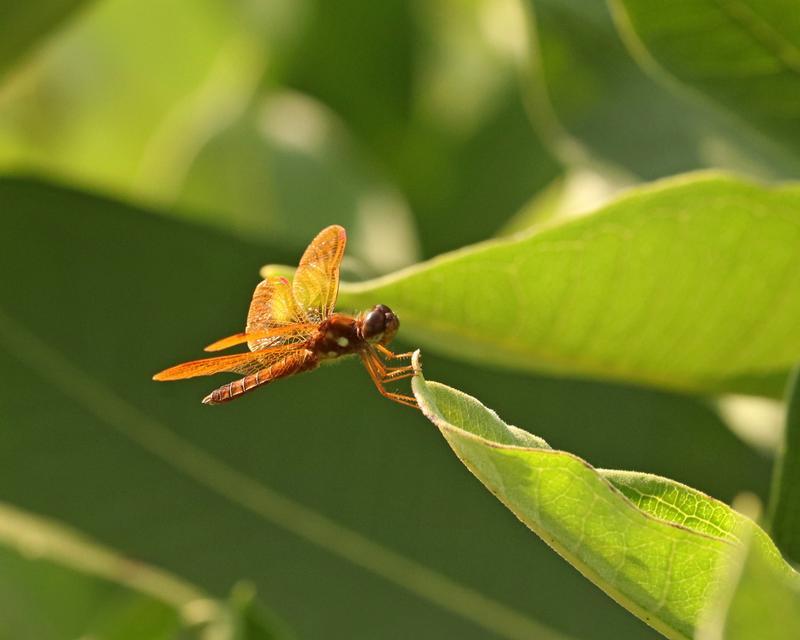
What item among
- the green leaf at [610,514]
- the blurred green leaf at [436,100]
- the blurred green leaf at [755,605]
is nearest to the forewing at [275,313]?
the green leaf at [610,514]

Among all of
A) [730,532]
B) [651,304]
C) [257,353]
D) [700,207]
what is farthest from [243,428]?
[730,532]

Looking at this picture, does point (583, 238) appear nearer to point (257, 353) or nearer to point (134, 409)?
point (257, 353)

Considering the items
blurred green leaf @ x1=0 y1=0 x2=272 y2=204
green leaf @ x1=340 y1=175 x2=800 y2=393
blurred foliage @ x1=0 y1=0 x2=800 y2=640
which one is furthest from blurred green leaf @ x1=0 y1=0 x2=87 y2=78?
green leaf @ x1=340 y1=175 x2=800 y2=393

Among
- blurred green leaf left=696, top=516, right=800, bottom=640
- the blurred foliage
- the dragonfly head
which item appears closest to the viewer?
blurred green leaf left=696, top=516, right=800, bottom=640

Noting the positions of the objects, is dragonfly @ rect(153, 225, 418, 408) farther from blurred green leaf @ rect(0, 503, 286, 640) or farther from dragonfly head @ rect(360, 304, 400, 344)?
blurred green leaf @ rect(0, 503, 286, 640)

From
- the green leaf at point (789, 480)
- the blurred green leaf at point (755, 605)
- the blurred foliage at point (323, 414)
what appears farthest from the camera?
the blurred foliage at point (323, 414)

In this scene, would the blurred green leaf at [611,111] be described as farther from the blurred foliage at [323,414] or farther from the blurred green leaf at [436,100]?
the blurred green leaf at [436,100]
